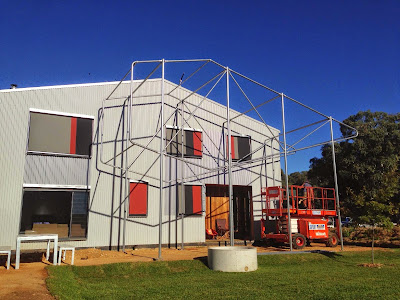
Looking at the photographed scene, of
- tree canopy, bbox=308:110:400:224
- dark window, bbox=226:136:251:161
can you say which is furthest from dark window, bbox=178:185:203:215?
tree canopy, bbox=308:110:400:224

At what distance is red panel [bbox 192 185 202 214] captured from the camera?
54.4 ft

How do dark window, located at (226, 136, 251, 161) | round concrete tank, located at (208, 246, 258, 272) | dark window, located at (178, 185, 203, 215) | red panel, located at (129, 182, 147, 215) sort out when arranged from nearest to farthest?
round concrete tank, located at (208, 246, 258, 272), red panel, located at (129, 182, 147, 215), dark window, located at (178, 185, 203, 215), dark window, located at (226, 136, 251, 161)

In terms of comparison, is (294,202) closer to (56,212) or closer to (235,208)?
(235,208)

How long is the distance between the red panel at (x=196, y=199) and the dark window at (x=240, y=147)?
271 cm

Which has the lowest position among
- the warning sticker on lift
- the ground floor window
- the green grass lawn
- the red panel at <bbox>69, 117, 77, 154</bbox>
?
the green grass lawn

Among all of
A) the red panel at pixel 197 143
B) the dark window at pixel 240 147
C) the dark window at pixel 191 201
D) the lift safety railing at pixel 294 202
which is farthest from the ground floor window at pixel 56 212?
the lift safety railing at pixel 294 202

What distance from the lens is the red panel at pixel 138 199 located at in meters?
15.1

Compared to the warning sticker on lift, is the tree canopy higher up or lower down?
higher up

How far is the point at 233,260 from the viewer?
10320 mm

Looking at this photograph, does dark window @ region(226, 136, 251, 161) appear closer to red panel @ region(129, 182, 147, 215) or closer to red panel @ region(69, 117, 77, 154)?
red panel @ region(129, 182, 147, 215)

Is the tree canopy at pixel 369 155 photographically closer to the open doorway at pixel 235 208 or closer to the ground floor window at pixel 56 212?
Answer: the open doorway at pixel 235 208

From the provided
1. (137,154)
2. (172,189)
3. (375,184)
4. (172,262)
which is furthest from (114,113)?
(375,184)

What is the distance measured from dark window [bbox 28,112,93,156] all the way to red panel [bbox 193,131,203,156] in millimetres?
5062

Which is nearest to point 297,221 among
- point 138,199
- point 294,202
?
point 294,202
